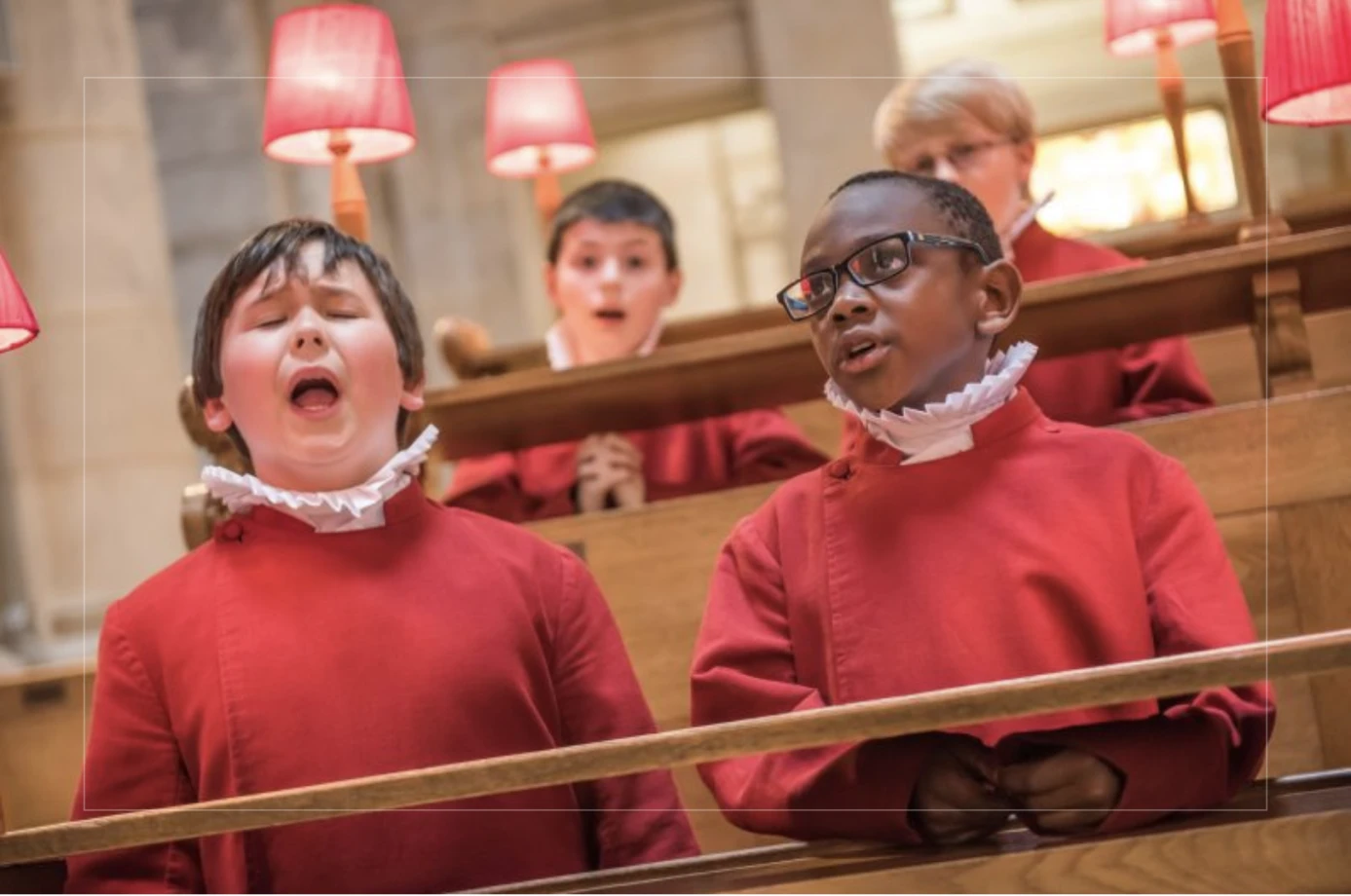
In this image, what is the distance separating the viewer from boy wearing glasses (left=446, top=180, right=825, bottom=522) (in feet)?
7.59

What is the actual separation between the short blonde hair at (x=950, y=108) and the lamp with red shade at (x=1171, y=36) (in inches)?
23.5

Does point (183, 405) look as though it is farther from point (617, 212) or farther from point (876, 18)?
point (876, 18)

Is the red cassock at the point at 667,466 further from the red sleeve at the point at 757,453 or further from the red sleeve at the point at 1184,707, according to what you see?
the red sleeve at the point at 1184,707

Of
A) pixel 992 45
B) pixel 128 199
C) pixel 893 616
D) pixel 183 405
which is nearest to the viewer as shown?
pixel 893 616

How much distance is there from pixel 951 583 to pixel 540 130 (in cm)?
254

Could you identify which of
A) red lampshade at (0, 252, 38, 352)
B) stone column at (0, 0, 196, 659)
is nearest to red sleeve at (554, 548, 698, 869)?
red lampshade at (0, 252, 38, 352)

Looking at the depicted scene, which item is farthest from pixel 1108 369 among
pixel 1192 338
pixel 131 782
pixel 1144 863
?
pixel 131 782

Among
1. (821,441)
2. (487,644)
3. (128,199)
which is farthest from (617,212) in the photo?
(128,199)

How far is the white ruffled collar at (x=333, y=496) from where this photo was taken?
68.3 inches

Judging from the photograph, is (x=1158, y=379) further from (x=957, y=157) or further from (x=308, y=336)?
Result: (x=308, y=336)

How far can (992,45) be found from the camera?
6.73 metres

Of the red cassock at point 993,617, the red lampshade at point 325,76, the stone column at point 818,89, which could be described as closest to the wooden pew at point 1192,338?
the red lampshade at point 325,76

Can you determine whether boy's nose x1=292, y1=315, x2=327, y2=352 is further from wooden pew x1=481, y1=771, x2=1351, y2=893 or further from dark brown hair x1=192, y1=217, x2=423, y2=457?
wooden pew x1=481, y1=771, x2=1351, y2=893

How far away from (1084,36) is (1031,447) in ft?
16.9
